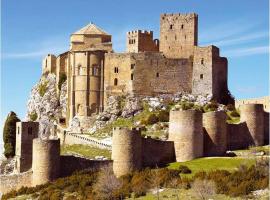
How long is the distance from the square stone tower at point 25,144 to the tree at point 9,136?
9.31 m

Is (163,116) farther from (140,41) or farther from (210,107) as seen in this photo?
(140,41)

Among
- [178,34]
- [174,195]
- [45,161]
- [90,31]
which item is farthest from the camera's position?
[90,31]

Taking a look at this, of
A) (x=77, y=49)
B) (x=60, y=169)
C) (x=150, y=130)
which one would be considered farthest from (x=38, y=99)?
(x=60, y=169)

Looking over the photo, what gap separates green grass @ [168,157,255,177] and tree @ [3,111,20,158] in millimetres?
20618

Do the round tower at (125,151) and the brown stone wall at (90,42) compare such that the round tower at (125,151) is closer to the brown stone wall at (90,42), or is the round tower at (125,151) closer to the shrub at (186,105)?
the shrub at (186,105)

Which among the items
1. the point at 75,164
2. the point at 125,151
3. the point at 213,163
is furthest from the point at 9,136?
the point at 213,163

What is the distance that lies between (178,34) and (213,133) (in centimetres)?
2188

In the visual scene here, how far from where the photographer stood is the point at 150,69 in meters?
81.5

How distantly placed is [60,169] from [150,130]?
14.7m

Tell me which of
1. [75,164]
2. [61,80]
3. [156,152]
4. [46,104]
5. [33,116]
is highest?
[61,80]

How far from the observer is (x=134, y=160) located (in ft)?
196

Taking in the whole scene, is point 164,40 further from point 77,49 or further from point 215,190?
point 215,190

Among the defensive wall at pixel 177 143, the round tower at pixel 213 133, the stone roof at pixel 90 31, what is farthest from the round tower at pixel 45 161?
the stone roof at pixel 90 31

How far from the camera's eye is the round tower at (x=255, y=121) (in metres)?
65.8
